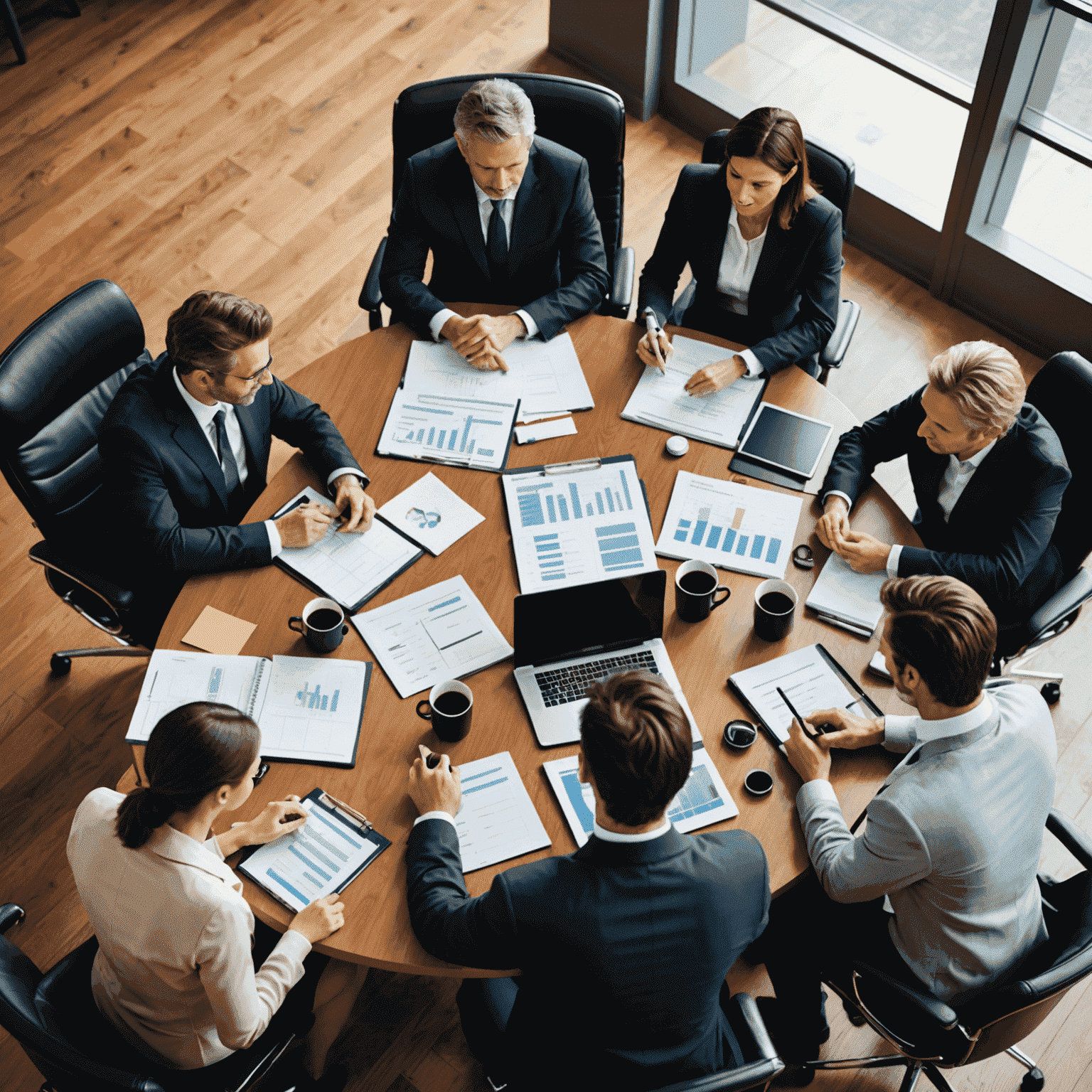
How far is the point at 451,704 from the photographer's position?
7.97ft

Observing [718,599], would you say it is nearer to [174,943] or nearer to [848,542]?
[848,542]

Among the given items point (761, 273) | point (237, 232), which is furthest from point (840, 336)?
point (237, 232)

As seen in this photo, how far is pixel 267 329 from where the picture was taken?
2.75 metres

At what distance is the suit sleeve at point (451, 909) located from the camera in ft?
6.57

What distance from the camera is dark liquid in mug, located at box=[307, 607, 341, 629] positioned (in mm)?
2559

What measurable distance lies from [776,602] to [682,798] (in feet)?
1.76

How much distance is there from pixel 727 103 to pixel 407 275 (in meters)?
2.34

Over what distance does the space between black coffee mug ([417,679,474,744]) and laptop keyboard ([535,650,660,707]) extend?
18 cm

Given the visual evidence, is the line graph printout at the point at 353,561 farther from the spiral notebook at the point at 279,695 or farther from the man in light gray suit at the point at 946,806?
the man in light gray suit at the point at 946,806

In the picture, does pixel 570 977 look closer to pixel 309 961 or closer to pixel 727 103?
pixel 309 961

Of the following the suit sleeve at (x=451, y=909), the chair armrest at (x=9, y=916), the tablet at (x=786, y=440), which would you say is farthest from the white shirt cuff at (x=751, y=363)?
the chair armrest at (x=9, y=916)

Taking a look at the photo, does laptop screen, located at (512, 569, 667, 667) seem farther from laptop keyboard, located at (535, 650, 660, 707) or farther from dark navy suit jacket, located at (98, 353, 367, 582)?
dark navy suit jacket, located at (98, 353, 367, 582)

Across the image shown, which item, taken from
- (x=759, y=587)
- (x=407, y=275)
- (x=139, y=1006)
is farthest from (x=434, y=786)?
(x=407, y=275)

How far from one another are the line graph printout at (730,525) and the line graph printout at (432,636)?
50 cm
